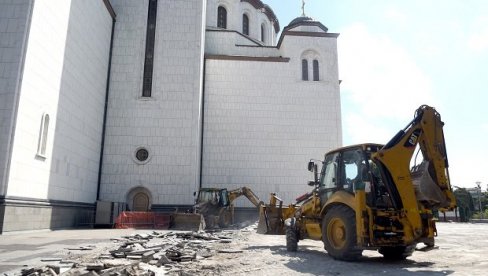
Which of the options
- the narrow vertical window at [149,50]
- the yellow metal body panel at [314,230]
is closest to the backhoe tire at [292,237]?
the yellow metal body panel at [314,230]

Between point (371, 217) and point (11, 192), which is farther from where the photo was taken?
point (11, 192)

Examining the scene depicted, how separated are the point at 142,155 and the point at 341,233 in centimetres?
1495

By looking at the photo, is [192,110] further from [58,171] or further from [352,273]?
[352,273]

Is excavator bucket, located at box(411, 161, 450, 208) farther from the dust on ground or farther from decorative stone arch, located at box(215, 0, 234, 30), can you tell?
decorative stone arch, located at box(215, 0, 234, 30)

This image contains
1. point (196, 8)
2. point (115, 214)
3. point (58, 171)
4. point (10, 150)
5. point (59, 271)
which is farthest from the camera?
point (196, 8)

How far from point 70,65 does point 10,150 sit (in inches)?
216

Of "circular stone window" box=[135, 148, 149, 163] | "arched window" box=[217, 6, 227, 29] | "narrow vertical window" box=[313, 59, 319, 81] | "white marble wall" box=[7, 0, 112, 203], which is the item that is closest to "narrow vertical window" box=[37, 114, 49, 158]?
"white marble wall" box=[7, 0, 112, 203]

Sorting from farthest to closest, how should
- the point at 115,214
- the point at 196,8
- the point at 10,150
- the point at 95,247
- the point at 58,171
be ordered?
1. the point at 196,8
2. the point at 115,214
3. the point at 58,171
4. the point at 10,150
5. the point at 95,247

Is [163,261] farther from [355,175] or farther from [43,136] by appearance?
[43,136]

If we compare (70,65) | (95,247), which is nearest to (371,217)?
(95,247)

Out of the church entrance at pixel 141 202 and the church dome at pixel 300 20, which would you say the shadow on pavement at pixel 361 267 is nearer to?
the church entrance at pixel 141 202

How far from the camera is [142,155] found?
65.9 feet

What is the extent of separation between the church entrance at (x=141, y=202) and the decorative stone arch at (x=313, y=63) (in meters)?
12.6

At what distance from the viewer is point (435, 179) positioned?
257 inches
